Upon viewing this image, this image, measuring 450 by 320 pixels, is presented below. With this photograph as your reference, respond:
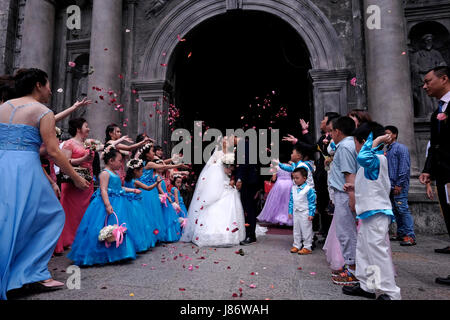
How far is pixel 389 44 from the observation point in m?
6.98

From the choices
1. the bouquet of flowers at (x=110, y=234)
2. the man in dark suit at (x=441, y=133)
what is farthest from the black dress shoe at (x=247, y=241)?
the man in dark suit at (x=441, y=133)

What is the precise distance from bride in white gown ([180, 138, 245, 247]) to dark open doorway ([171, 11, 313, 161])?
499 cm

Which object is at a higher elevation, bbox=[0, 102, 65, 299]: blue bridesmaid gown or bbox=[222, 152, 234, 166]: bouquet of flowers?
bbox=[222, 152, 234, 166]: bouquet of flowers

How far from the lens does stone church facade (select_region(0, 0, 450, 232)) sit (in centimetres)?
702

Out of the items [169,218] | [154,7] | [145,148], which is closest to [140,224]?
[169,218]

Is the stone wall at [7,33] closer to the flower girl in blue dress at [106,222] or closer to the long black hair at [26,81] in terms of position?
the flower girl in blue dress at [106,222]

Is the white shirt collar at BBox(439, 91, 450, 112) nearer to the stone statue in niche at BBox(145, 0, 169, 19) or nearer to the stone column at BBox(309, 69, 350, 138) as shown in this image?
the stone column at BBox(309, 69, 350, 138)

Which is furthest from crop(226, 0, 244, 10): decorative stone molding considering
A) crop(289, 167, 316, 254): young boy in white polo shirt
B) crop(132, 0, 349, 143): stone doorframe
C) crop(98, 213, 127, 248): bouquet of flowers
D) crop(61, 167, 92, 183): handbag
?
crop(98, 213, 127, 248): bouquet of flowers

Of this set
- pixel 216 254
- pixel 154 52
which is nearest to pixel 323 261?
pixel 216 254

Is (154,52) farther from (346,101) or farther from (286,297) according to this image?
(286,297)

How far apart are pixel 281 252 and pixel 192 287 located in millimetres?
2192

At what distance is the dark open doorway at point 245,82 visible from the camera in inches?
454

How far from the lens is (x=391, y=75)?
272 inches

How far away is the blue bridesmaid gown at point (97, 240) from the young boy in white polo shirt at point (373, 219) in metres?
2.76
